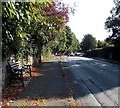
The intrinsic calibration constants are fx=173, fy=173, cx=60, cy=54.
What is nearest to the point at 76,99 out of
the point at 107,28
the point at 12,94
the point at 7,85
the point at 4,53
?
the point at 12,94

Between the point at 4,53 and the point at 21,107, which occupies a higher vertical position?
the point at 4,53

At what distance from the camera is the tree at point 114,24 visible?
104 ft

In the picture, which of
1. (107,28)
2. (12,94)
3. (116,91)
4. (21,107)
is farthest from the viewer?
(107,28)

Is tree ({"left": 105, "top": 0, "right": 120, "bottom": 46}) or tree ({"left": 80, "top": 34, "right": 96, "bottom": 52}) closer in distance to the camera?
tree ({"left": 105, "top": 0, "right": 120, "bottom": 46})

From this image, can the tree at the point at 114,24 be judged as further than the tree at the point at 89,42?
No

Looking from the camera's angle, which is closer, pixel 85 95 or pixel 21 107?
pixel 21 107

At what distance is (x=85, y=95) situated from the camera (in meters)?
6.79

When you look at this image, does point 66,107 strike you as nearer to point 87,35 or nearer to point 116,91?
point 116,91

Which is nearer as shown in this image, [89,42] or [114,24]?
[114,24]

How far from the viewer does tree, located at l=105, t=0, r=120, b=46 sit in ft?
104

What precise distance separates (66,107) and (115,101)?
1925 mm

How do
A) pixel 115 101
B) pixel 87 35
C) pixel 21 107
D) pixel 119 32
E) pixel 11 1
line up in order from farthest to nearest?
pixel 87 35, pixel 119 32, pixel 115 101, pixel 21 107, pixel 11 1

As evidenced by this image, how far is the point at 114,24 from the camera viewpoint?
3272cm

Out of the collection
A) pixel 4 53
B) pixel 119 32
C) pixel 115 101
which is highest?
pixel 119 32
